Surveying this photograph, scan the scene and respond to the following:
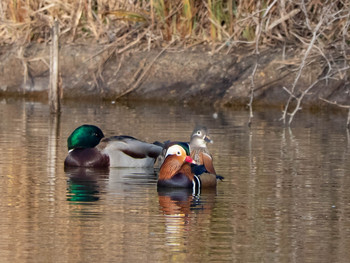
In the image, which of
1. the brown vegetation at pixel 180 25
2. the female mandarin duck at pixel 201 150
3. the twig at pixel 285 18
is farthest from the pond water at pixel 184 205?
the brown vegetation at pixel 180 25

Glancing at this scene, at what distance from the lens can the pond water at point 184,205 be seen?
26.2 ft

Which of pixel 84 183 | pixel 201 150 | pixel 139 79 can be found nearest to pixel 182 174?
pixel 201 150

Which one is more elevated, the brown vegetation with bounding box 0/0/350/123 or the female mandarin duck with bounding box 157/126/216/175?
the brown vegetation with bounding box 0/0/350/123

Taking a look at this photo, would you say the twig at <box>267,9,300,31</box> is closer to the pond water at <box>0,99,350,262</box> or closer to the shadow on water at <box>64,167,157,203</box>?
the pond water at <box>0,99,350,262</box>

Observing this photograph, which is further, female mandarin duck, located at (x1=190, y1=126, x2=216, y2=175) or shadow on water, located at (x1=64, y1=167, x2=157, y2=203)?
female mandarin duck, located at (x1=190, y1=126, x2=216, y2=175)

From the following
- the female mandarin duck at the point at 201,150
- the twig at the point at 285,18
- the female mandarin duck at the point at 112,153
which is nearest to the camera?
the female mandarin duck at the point at 201,150

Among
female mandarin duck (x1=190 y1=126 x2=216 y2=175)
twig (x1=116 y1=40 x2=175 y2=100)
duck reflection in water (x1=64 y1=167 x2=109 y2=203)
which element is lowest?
duck reflection in water (x1=64 y1=167 x2=109 y2=203)

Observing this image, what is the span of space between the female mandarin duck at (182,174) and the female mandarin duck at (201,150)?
107 millimetres

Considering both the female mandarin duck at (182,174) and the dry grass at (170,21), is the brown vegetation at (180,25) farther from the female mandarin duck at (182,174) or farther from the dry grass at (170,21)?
the female mandarin duck at (182,174)

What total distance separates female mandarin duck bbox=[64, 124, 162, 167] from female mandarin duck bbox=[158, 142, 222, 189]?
1998 millimetres

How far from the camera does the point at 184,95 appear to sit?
22000mm

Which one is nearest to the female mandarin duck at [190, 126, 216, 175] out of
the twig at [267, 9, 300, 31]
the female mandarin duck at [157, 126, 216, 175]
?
the female mandarin duck at [157, 126, 216, 175]

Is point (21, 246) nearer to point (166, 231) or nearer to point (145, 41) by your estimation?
point (166, 231)

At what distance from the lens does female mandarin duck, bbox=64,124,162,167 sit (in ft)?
42.1
